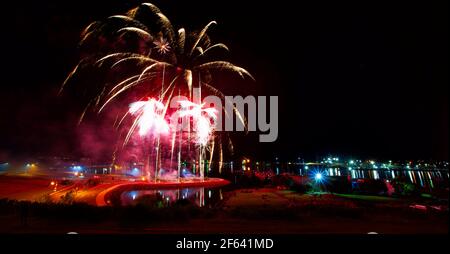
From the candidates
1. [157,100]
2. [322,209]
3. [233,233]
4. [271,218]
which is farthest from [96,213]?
[157,100]

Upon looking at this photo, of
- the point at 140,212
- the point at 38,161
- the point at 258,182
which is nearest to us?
the point at 140,212

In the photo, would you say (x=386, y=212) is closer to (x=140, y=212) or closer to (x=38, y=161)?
(x=140, y=212)

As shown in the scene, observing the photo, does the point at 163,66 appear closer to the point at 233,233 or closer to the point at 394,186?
the point at 233,233

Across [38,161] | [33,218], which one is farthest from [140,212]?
[38,161]

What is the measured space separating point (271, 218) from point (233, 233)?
10.7 ft

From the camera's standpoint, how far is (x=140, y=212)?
39.7ft

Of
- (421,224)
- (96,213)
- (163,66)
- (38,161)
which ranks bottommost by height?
(421,224)

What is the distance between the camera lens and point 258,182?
1297 inches

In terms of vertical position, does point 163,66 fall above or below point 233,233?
above

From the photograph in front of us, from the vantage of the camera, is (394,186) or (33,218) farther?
(394,186)
